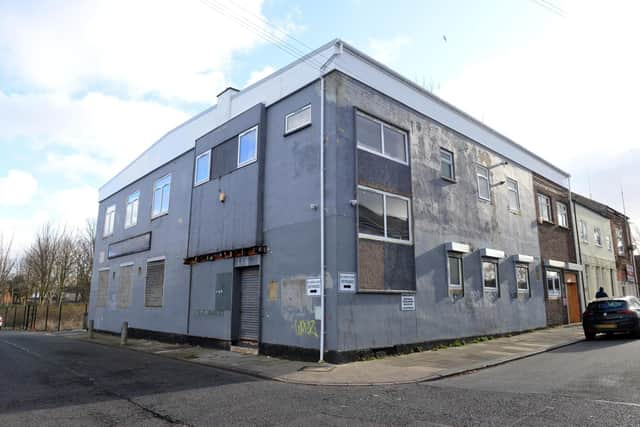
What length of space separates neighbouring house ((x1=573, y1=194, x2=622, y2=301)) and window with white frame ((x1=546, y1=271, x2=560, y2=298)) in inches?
153

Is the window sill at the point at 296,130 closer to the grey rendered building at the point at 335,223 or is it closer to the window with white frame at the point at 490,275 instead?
the grey rendered building at the point at 335,223

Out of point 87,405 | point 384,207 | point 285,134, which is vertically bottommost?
point 87,405

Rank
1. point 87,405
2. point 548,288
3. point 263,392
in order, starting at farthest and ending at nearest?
1. point 548,288
2. point 263,392
3. point 87,405

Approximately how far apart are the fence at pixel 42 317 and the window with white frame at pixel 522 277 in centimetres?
3070

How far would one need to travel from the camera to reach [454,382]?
8508mm

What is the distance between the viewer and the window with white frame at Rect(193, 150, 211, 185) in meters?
17.2

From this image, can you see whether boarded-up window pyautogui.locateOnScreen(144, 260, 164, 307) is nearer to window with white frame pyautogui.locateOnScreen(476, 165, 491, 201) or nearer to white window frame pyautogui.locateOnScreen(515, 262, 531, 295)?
window with white frame pyautogui.locateOnScreen(476, 165, 491, 201)

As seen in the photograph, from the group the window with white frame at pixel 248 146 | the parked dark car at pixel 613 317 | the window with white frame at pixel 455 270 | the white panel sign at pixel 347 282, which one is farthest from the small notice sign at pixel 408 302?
the parked dark car at pixel 613 317

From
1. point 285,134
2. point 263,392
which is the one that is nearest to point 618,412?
point 263,392

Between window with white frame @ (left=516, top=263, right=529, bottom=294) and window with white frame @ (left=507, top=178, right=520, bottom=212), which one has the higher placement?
window with white frame @ (left=507, top=178, right=520, bottom=212)

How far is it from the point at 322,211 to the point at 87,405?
22.6 feet

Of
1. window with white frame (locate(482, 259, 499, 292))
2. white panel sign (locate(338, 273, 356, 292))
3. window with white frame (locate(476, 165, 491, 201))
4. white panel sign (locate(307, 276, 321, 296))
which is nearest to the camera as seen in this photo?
white panel sign (locate(338, 273, 356, 292))

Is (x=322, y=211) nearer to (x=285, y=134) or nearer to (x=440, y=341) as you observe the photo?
(x=285, y=134)

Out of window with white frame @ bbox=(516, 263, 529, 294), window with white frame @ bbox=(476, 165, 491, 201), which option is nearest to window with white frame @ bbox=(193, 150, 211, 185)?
window with white frame @ bbox=(476, 165, 491, 201)
